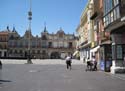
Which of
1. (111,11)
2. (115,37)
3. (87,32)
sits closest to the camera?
(111,11)

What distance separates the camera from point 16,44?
140m

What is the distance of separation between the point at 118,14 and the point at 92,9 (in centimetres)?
4063

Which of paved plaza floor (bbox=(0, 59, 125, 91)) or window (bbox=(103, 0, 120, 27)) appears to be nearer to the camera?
paved plaza floor (bbox=(0, 59, 125, 91))

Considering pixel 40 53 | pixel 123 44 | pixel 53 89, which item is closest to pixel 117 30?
pixel 123 44

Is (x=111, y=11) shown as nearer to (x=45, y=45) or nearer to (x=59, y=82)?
(x=59, y=82)

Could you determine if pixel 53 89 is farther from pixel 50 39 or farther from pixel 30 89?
pixel 50 39

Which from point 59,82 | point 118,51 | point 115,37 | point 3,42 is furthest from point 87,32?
point 3,42

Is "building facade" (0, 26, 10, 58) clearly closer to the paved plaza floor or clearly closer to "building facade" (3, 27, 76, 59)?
"building facade" (3, 27, 76, 59)

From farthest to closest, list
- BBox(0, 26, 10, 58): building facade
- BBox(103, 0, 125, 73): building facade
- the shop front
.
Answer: BBox(0, 26, 10, 58): building facade < the shop front < BBox(103, 0, 125, 73): building facade

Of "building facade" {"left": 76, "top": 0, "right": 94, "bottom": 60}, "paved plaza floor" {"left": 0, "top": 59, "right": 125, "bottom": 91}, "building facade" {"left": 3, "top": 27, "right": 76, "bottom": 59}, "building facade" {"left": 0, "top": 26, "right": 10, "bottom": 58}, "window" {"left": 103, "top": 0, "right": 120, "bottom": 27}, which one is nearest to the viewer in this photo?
"paved plaza floor" {"left": 0, "top": 59, "right": 125, "bottom": 91}

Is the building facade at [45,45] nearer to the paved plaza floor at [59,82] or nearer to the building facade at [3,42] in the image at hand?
the building facade at [3,42]

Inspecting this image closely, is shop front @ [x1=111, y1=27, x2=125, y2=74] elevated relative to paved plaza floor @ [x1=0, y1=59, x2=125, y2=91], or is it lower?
elevated

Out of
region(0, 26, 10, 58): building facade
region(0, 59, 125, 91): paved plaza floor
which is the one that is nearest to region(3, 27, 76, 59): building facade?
region(0, 26, 10, 58): building facade

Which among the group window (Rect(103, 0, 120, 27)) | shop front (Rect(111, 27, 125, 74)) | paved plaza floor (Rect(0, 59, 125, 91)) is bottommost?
paved plaza floor (Rect(0, 59, 125, 91))
